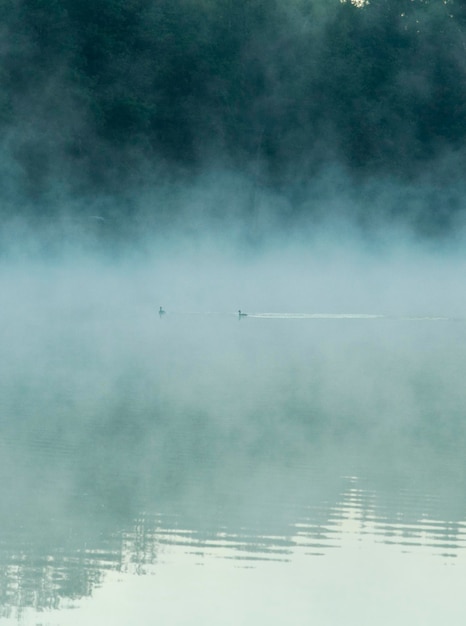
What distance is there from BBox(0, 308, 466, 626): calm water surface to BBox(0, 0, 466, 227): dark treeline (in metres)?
23.0

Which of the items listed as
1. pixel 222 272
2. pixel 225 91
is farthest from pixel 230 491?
pixel 225 91

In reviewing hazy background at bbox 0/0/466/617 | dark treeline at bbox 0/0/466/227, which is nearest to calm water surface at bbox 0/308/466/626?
hazy background at bbox 0/0/466/617

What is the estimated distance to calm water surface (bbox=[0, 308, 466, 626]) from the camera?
6715 millimetres

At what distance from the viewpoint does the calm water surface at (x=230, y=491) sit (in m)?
6.71

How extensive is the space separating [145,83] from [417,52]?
997 centimetres

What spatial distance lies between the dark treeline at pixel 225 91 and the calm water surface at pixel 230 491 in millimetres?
22975

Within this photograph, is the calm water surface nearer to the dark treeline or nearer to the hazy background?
the hazy background

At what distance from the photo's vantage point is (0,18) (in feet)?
123

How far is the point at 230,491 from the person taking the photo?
9000 millimetres

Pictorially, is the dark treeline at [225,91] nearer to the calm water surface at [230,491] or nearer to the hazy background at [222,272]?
the hazy background at [222,272]

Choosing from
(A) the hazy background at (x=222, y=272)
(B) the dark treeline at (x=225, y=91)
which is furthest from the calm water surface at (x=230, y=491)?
(B) the dark treeline at (x=225, y=91)

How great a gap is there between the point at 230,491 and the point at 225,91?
111 feet

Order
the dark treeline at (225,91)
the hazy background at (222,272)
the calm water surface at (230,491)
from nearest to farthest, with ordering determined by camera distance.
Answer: the calm water surface at (230,491) → the hazy background at (222,272) → the dark treeline at (225,91)

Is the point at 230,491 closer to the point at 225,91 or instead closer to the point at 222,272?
the point at 222,272
